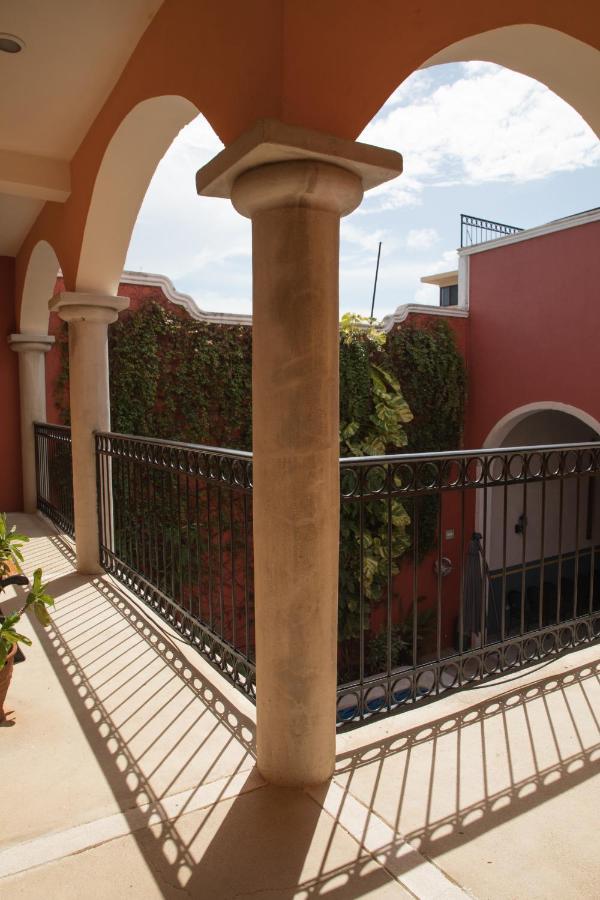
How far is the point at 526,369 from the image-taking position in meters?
11.8

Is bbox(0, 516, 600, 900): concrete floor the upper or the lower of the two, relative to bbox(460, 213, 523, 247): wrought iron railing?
lower

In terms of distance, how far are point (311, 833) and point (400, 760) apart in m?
0.52

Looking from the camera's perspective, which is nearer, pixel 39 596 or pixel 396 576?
pixel 39 596

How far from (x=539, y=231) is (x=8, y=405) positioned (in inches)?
360

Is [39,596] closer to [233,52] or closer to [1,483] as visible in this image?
[233,52]

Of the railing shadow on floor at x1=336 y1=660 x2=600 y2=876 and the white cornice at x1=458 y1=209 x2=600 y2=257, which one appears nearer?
the railing shadow on floor at x1=336 y1=660 x2=600 y2=876

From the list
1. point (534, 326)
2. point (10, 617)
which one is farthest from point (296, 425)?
point (534, 326)

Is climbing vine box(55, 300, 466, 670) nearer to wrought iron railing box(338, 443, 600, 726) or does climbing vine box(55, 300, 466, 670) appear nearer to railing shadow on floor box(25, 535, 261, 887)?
wrought iron railing box(338, 443, 600, 726)

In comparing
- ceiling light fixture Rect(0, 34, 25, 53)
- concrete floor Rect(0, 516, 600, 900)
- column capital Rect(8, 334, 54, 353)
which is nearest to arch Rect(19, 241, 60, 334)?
column capital Rect(8, 334, 54, 353)

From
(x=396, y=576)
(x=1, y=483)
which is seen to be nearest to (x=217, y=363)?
(x=1, y=483)

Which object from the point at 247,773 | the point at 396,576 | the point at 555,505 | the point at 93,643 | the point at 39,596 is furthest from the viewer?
the point at 555,505

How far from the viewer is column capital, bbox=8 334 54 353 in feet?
25.0

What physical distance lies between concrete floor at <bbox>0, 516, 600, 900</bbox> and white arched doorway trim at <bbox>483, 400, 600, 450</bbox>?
8495 millimetres

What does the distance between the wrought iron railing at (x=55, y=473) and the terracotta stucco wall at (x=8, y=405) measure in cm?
42
